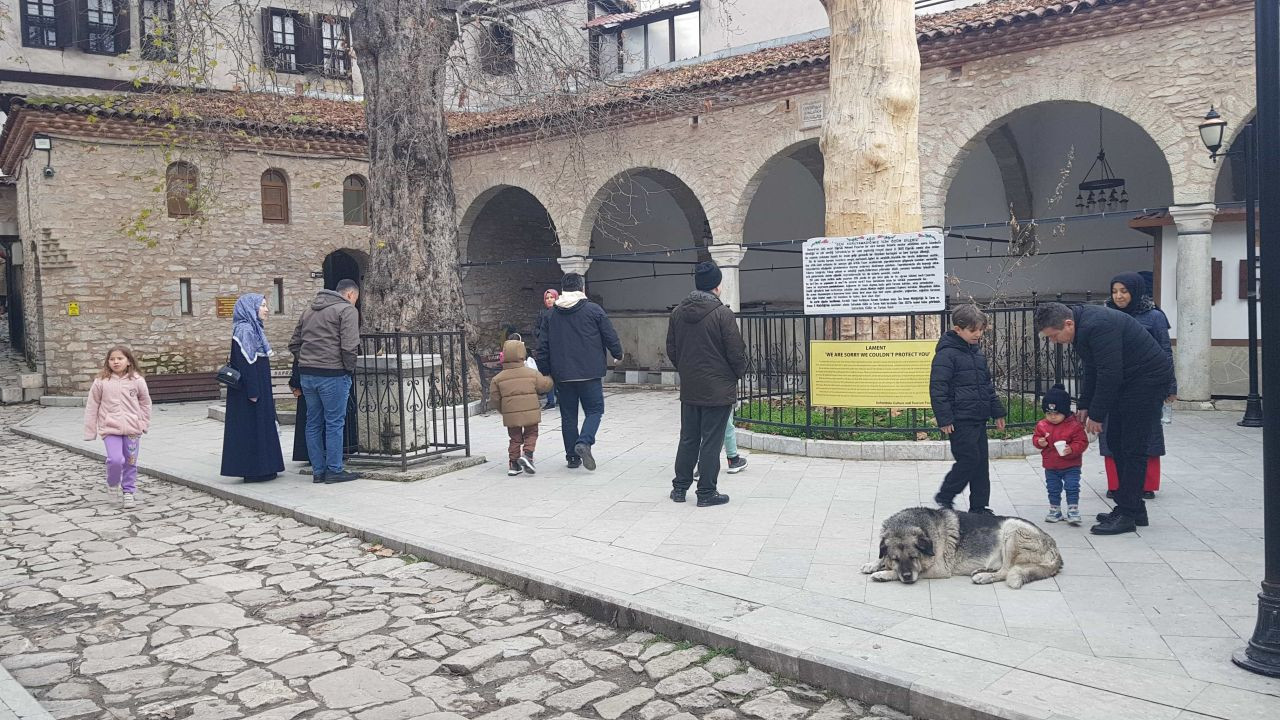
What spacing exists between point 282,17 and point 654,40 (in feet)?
28.1

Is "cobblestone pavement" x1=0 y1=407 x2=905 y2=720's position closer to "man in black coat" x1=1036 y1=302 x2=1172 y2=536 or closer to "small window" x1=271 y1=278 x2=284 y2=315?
"man in black coat" x1=1036 y1=302 x2=1172 y2=536

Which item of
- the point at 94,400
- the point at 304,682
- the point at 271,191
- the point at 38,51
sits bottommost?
the point at 304,682

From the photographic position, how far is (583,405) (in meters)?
8.08

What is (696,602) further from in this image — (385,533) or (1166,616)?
(385,533)

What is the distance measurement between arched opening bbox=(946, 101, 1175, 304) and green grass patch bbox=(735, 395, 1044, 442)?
7.14 m

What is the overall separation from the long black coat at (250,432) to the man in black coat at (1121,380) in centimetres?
616

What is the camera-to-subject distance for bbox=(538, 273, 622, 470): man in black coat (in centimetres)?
802

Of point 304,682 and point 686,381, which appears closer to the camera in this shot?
point 304,682

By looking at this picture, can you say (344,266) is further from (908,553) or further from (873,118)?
(908,553)

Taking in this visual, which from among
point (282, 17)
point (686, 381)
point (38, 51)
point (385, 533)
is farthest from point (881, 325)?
point (38, 51)

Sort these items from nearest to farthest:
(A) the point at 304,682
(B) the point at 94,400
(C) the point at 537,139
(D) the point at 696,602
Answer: (A) the point at 304,682 → (D) the point at 696,602 → (B) the point at 94,400 → (C) the point at 537,139

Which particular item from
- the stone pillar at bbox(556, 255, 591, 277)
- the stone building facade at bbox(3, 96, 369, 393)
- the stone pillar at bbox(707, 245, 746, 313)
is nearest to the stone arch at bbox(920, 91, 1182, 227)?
the stone pillar at bbox(707, 245, 746, 313)

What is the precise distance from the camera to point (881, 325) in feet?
30.8

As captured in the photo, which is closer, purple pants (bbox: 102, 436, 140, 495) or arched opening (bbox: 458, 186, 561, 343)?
purple pants (bbox: 102, 436, 140, 495)
